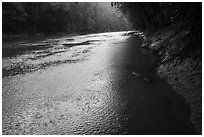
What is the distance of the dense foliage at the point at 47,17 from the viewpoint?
71.6 meters

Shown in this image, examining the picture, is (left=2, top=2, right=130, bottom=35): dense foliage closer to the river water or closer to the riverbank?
the riverbank

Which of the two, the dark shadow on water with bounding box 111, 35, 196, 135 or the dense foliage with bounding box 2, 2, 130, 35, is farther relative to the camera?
the dense foliage with bounding box 2, 2, 130, 35

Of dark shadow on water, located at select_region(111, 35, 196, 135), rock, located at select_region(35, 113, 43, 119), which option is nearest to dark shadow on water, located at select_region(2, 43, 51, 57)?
dark shadow on water, located at select_region(111, 35, 196, 135)

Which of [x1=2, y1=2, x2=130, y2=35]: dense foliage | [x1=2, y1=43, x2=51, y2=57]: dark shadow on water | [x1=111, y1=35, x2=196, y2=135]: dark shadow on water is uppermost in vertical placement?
[x1=2, y1=2, x2=130, y2=35]: dense foliage

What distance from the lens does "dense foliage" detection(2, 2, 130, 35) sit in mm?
71562

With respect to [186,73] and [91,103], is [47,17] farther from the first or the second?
[91,103]

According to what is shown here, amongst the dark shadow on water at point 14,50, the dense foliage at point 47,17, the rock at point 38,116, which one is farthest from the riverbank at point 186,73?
the dense foliage at point 47,17

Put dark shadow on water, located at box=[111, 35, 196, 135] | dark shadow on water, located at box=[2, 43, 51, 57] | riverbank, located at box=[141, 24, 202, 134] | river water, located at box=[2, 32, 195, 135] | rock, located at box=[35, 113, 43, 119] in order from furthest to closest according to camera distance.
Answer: dark shadow on water, located at box=[2, 43, 51, 57] → riverbank, located at box=[141, 24, 202, 134] → rock, located at box=[35, 113, 43, 119] → river water, located at box=[2, 32, 195, 135] → dark shadow on water, located at box=[111, 35, 196, 135]

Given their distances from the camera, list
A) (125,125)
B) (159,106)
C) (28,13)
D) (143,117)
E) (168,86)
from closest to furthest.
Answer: (125,125) < (143,117) < (159,106) < (168,86) < (28,13)

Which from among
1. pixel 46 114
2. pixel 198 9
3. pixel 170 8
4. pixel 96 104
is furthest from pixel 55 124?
pixel 170 8

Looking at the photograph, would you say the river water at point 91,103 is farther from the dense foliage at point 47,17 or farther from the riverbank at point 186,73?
the dense foliage at point 47,17

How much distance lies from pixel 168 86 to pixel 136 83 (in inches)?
76.9

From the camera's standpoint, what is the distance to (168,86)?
44.0ft

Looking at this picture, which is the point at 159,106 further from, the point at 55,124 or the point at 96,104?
the point at 55,124
